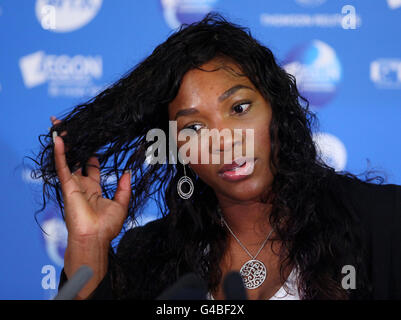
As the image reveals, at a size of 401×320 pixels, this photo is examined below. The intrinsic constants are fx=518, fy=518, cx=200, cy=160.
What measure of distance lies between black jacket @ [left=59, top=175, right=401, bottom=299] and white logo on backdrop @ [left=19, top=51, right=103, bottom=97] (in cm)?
82

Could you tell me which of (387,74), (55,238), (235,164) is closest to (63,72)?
(55,238)

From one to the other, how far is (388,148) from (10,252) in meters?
1.46

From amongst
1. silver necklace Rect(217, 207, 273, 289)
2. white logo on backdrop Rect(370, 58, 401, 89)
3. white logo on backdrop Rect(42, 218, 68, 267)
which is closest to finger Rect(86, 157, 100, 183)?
silver necklace Rect(217, 207, 273, 289)

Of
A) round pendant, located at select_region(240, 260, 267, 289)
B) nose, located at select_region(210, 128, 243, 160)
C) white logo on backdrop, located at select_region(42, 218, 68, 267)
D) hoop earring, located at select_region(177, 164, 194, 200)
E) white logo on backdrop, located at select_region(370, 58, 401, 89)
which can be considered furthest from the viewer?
white logo on backdrop, located at select_region(42, 218, 68, 267)

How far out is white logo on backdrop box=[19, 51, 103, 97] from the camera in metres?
1.89

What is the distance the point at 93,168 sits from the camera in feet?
3.98

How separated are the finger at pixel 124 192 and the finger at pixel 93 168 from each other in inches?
2.5

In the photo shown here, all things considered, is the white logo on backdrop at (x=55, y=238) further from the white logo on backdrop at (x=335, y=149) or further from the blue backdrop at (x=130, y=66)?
the white logo on backdrop at (x=335, y=149)

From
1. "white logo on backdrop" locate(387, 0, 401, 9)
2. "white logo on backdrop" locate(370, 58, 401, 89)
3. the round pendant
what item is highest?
"white logo on backdrop" locate(387, 0, 401, 9)

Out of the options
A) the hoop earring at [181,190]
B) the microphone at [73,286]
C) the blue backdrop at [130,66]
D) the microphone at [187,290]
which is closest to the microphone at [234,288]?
the microphone at [187,290]

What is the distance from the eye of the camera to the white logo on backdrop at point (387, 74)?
5.97 feet

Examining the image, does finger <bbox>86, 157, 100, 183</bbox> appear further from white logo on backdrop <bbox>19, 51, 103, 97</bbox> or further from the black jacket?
white logo on backdrop <bbox>19, 51, 103, 97</bbox>
